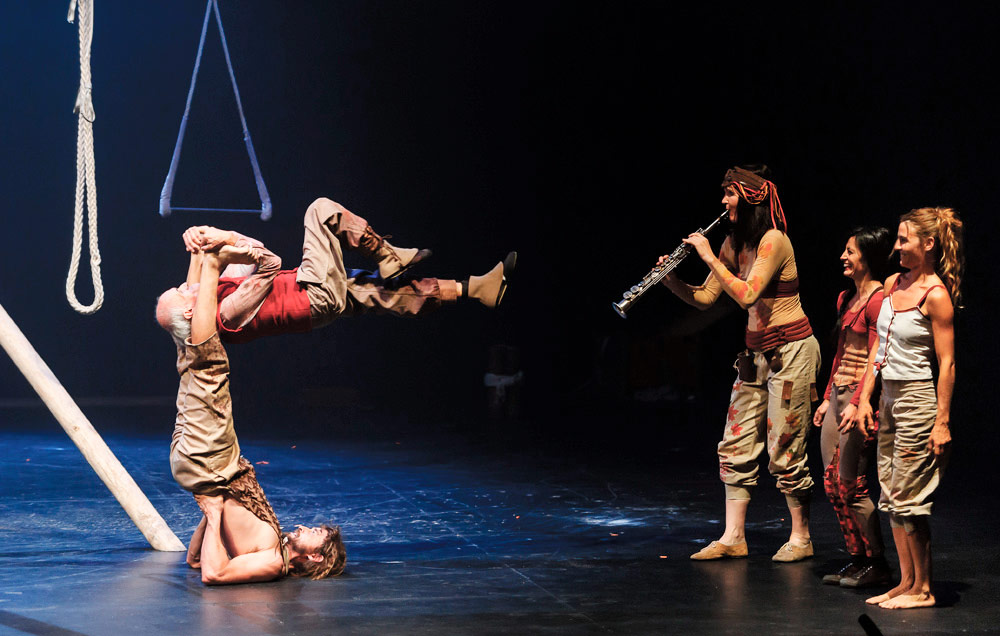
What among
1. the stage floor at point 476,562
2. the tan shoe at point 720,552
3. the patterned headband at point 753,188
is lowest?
the stage floor at point 476,562

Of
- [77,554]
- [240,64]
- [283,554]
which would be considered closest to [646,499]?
[283,554]

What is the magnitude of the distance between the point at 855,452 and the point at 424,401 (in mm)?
7111

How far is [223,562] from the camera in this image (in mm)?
3465

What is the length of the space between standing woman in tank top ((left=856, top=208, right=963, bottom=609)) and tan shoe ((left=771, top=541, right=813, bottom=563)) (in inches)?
22.6

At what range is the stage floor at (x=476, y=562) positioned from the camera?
3027mm

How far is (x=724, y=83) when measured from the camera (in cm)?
856

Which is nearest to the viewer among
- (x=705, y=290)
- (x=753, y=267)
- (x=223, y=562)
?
(x=223, y=562)

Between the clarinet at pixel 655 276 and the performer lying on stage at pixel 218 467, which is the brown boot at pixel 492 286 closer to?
the clarinet at pixel 655 276

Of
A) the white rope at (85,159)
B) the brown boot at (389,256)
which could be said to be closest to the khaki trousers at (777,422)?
the brown boot at (389,256)

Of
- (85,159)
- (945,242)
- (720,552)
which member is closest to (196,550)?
(85,159)

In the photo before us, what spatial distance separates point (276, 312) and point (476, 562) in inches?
45.0

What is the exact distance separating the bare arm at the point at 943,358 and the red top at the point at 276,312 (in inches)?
80.8

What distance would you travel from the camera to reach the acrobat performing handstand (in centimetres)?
356

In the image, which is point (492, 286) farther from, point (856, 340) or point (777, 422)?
point (856, 340)
